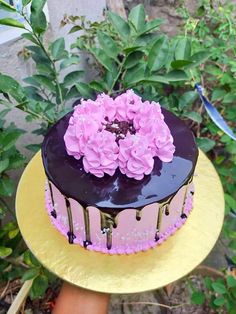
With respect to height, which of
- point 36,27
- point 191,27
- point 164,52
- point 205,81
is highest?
point 36,27

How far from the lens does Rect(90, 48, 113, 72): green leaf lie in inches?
41.9

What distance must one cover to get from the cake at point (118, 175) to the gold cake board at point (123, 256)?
0.02 m

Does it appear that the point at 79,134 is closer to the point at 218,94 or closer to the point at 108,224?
the point at 108,224

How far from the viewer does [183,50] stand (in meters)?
1.02

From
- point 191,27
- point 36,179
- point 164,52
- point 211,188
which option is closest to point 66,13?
point 191,27

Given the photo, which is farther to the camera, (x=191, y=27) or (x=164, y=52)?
(x=191, y=27)

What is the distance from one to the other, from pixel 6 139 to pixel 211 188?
1.83 feet

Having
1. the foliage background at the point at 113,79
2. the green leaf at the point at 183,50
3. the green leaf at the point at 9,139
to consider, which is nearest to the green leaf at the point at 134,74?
the foliage background at the point at 113,79

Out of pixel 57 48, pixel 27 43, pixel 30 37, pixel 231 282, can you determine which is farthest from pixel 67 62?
pixel 231 282

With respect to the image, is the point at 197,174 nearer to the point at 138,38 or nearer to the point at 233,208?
the point at 233,208

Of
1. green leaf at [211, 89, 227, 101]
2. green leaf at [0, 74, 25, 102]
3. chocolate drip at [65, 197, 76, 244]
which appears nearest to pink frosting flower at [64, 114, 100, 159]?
chocolate drip at [65, 197, 76, 244]

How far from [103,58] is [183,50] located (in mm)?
221

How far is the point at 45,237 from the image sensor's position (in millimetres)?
874

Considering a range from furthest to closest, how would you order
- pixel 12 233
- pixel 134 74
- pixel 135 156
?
1. pixel 12 233
2. pixel 134 74
3. pixel 135 156
